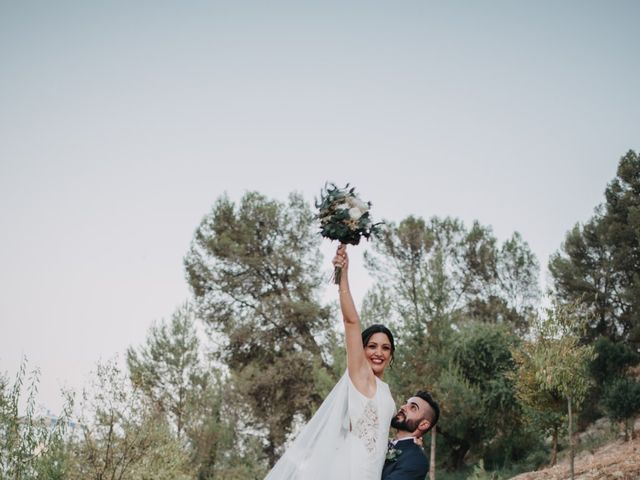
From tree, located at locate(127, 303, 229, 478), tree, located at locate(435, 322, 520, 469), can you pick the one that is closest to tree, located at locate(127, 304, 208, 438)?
tree, located at locate(127, 303, 229, 478)

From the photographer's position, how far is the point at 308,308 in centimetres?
2894

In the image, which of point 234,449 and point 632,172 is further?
point 632,172

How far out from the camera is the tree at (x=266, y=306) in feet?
90.3

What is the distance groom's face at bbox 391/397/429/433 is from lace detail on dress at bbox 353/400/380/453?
22 cm

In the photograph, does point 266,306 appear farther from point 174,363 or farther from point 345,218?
point 345,218

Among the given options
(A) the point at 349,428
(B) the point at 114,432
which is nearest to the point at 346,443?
(A) the point at 349,428

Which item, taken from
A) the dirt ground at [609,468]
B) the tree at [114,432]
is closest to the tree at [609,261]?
the dirt ground at [609,468]

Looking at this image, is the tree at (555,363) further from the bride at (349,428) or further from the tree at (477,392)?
the bride at (349,428)

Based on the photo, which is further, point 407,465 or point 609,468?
point 609,468

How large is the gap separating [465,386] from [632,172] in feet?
51.0

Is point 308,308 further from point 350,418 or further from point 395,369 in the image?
point 350,418

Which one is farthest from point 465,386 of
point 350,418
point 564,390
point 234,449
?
point 350,418

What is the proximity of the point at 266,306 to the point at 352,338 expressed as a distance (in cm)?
2619

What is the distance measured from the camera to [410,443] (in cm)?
377
